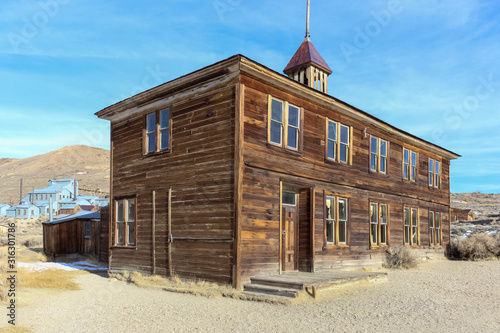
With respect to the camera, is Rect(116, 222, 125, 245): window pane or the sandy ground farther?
Rect(116, 222, 125, 245): window pane

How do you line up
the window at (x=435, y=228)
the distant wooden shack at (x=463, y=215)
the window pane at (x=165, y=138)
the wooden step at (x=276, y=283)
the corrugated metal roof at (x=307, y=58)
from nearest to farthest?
Result: the wooden step at (x=276, y=283) → the window pane at (x=165, y=138) → the corrugated metal roof at (x=307, y=58) → the window at (x=435, y=228) → the distant wooden shack at (x=463, y=215)

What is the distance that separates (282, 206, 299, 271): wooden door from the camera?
15262mm

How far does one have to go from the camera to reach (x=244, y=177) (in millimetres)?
13297

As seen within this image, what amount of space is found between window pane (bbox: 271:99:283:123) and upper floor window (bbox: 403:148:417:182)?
10.9m

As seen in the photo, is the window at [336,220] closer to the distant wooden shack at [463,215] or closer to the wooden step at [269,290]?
the wooden step at [269,290]

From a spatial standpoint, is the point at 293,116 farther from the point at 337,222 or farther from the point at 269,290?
the point at 269,290

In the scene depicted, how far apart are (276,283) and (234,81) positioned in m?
6.07

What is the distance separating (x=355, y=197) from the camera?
1870 cm

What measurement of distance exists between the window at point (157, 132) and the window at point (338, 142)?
238 inches

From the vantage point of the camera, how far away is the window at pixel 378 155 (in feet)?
66.8

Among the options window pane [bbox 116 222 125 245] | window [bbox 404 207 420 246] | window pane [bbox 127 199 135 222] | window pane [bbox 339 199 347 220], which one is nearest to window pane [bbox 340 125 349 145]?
window pane [bbox 339 199 347 220]

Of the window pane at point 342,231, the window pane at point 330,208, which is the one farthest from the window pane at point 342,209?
the window pane at point 330,208

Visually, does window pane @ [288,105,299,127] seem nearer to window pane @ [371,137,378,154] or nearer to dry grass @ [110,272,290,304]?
dry grass @ [110,272,290,304]

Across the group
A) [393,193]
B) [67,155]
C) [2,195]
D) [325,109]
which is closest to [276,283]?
[325,109]
